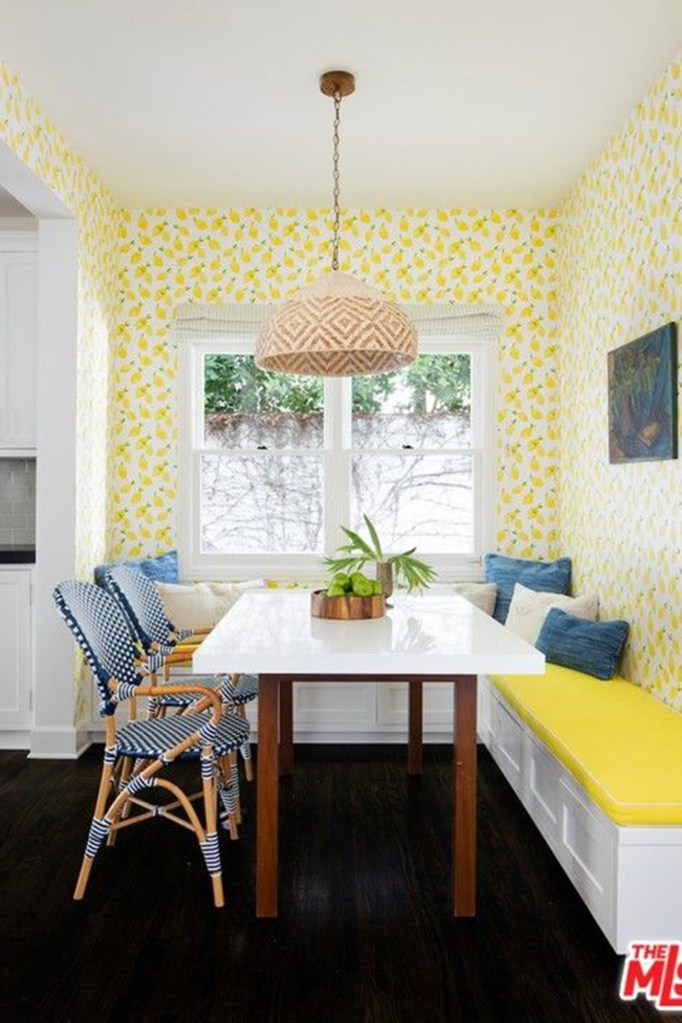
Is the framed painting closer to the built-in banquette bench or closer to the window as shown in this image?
the built-in banquette bench

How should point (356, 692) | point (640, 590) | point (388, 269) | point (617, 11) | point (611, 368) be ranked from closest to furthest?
point (617, 11), point (640, 590), point (611, 368), point (356, 692), point (388, 269)

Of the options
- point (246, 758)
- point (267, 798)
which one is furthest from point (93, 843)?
point (246, 758)

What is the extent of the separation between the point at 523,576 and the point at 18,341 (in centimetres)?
290

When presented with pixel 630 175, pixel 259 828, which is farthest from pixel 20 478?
pixel 630 175

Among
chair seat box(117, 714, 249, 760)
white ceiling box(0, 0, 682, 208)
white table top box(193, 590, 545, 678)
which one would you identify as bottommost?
chair seat box(117, 714, 249, 760)

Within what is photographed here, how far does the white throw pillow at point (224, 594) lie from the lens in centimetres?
407

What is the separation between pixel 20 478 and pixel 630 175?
3.50 m

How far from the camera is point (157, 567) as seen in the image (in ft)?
14.1

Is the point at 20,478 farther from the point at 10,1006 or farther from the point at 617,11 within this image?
the point at 617,11

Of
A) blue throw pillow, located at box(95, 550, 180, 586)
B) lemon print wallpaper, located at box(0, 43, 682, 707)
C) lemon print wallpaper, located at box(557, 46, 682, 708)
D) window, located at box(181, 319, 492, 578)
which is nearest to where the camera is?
lemon print wallpaper, located at box(557, 46, 682, 708)

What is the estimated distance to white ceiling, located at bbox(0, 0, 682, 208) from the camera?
8.96ft

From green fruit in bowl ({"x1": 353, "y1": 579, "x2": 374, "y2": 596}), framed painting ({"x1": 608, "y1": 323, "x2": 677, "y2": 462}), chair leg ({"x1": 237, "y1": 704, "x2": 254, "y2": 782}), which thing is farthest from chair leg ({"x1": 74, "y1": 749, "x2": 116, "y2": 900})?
framed painting ({"x1": 608, "y1": 323, "x2": 677, "y2": 462})

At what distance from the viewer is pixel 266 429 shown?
4.68 m

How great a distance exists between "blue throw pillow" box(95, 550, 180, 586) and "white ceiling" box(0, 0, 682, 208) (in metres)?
1.98
